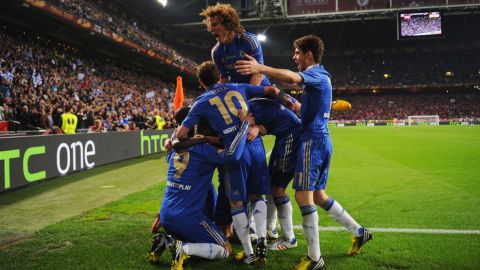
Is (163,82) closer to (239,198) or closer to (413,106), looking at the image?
(239,198)

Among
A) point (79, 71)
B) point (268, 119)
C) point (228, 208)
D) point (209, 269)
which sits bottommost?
point (209, 269)

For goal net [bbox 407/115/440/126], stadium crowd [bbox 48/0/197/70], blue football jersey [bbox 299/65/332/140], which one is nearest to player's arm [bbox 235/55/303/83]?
blue football jersey [bbox 299/65/332/140]

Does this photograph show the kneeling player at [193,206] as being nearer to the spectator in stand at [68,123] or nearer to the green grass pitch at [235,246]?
the green grass pitch at [235,246]

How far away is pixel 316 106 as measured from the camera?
3.87 metres

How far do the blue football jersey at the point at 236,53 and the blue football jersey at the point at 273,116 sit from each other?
0.36m

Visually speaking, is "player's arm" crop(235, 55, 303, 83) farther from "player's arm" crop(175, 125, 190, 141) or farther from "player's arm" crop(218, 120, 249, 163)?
"player's arm" crop(175, 125, 190, 141)

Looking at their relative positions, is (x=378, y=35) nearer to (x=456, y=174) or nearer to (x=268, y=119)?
(x=456, y=174)

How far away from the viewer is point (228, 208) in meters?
4.72

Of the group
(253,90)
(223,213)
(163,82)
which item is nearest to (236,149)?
(253,90)

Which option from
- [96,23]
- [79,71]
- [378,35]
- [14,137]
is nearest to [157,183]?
[14,137]

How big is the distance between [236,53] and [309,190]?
1900mm

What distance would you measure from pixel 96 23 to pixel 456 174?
23269 mm

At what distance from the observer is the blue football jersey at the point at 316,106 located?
3816 millimetres

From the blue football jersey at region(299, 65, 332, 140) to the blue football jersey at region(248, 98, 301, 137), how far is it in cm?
37
